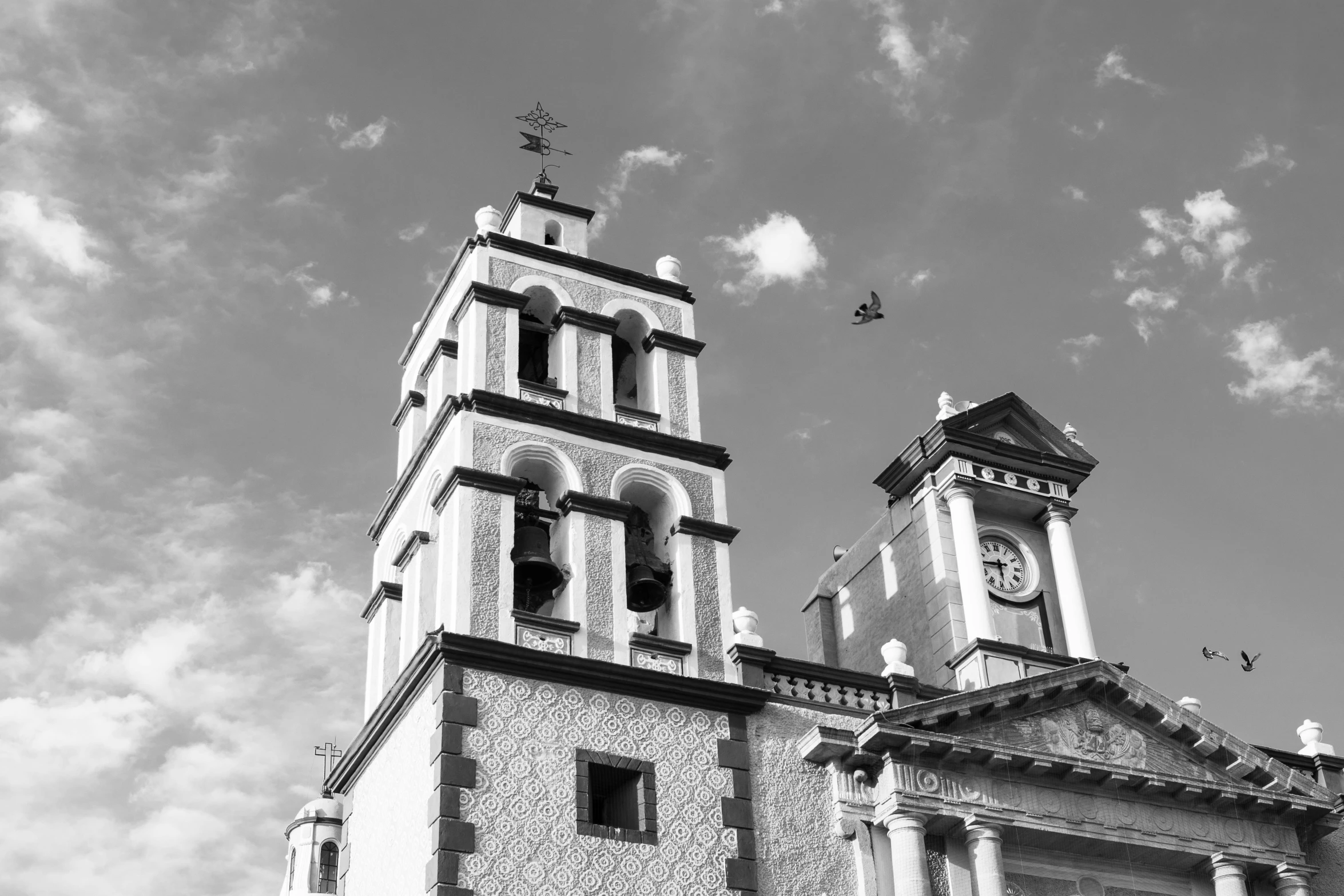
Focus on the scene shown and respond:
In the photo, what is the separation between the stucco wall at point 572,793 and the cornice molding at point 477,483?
291 centimetres

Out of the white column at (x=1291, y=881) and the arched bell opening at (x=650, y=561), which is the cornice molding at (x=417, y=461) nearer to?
the arched bell opening at (x=650, y=561)

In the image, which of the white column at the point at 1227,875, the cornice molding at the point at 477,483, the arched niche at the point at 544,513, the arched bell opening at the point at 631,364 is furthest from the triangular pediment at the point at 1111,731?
the arched bell opening at the point at 631,364

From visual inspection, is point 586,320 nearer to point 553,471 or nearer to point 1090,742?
point 553,471

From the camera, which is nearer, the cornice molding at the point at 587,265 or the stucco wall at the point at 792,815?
the stucco wall at the point at 792,815

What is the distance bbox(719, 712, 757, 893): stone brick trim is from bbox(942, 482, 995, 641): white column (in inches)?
187

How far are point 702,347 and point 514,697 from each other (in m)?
7.63

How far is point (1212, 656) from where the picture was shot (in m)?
27.4

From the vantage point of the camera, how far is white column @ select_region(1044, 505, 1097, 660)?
26875 mm

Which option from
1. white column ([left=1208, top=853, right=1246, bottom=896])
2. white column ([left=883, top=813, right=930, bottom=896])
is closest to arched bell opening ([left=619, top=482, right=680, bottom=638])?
white column ([left=883, top=813, right=930, bottom=896])

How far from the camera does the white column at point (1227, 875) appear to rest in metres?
23.8

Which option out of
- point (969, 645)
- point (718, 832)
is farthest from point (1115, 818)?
point (718, 832)

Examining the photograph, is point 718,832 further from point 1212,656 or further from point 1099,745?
point 1212,656

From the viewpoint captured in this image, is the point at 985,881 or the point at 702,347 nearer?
the point at 985,881

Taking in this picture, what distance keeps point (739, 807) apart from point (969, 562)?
254 inches
